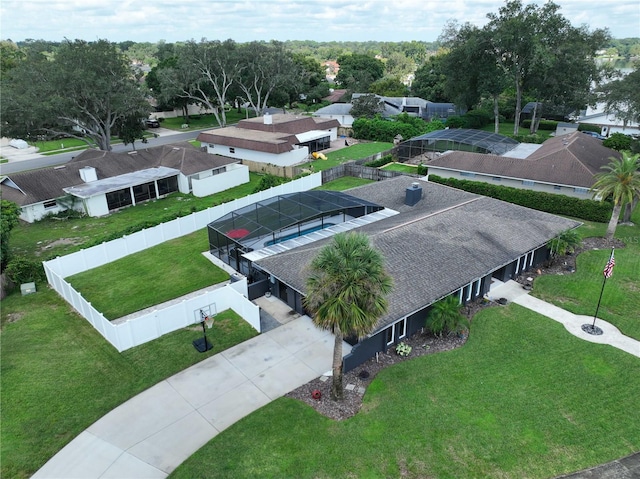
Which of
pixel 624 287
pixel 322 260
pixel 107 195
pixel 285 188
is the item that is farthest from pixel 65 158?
pixel 624 287

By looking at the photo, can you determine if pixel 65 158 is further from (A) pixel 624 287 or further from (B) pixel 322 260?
(A) pixel 624 287

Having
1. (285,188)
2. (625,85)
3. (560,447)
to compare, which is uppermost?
(625,85)

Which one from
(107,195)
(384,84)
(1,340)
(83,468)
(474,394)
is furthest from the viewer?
(384,84)

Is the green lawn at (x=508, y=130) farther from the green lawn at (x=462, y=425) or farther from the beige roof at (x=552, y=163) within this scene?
the green lawn at (x=462, y=425)

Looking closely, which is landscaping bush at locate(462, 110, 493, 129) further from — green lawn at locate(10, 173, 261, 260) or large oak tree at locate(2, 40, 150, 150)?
large oak tree at locate(2, 40, 150, 150)

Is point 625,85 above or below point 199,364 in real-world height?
above

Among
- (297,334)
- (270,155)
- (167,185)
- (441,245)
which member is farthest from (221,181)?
(441,245)
